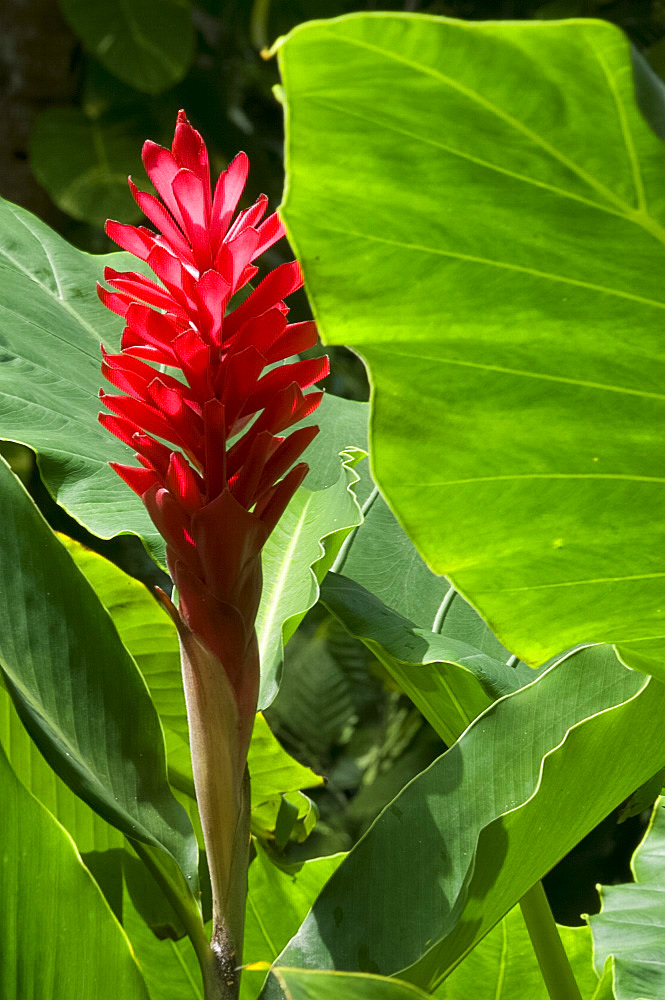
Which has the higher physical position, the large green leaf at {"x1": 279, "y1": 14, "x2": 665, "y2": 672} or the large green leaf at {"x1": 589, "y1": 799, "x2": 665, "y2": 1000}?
the large green leaf at {"x1": 279, "y1": 14, "x2": 665, "y2": 672}

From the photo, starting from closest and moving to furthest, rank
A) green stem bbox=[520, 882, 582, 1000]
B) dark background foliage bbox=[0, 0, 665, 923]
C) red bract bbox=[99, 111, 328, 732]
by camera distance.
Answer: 1. red bract bbox=[99, 111, 328, 732]
2. green stem bbox=[520, 882, 582, 1000]
3. dark background foliage bbox=[0, 0, 665, 923]

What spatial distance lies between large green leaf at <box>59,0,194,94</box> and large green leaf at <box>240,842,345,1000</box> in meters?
1.91

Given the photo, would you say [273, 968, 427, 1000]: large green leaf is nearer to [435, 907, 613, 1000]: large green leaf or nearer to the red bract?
the red bract

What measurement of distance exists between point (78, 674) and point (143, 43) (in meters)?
2.02

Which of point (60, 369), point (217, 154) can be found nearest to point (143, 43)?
point (217, 154)

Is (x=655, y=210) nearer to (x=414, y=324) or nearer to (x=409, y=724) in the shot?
(x=414, y=324)

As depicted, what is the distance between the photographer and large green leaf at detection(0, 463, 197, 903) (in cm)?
47

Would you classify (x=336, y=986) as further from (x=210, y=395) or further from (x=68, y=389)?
(x=68, y=389)

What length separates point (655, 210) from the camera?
1.06 ft

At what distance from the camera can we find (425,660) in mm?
471

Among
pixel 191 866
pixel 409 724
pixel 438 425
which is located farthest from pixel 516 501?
pixel 409 724

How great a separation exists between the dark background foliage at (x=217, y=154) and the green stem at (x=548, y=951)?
124cm

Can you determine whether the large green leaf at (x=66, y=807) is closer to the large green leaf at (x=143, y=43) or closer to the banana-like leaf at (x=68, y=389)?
the banana-like leaf at (x=68, y=389)

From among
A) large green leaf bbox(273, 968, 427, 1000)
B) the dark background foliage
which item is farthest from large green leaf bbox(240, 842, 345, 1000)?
the dark background foliage
